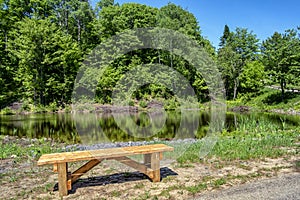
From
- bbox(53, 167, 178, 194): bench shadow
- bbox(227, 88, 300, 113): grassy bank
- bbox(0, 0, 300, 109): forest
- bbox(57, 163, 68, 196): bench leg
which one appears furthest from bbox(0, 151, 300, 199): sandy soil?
bbox(227, 88, 300, 113): grassy bank

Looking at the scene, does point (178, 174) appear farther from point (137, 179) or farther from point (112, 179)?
point (112, 179)

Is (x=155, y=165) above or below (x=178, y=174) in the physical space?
above

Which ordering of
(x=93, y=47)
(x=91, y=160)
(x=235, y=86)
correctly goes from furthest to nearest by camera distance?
(x=235, y=86), (x=93, y=47), (x=91, y=160)

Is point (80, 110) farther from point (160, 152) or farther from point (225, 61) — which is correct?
point (160, 152)

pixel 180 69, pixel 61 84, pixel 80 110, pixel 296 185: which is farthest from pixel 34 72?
pixel 296 185

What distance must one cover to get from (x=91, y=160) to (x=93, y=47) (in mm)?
28471

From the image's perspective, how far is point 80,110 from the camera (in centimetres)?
2550

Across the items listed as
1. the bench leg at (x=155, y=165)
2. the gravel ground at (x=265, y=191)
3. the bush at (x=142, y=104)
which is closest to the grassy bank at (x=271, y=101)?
the bush at (x=142, y=104)

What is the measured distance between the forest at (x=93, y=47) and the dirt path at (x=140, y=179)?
14.7m

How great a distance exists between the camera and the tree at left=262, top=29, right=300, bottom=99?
24.9m

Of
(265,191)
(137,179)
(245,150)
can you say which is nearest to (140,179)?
(137,179)

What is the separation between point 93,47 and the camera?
1234 inches

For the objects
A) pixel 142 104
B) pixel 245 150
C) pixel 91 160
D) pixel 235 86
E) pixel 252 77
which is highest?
pixel 252 77

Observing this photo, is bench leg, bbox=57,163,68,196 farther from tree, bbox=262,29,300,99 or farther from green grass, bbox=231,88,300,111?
tree, bbox=262,29,300,99
